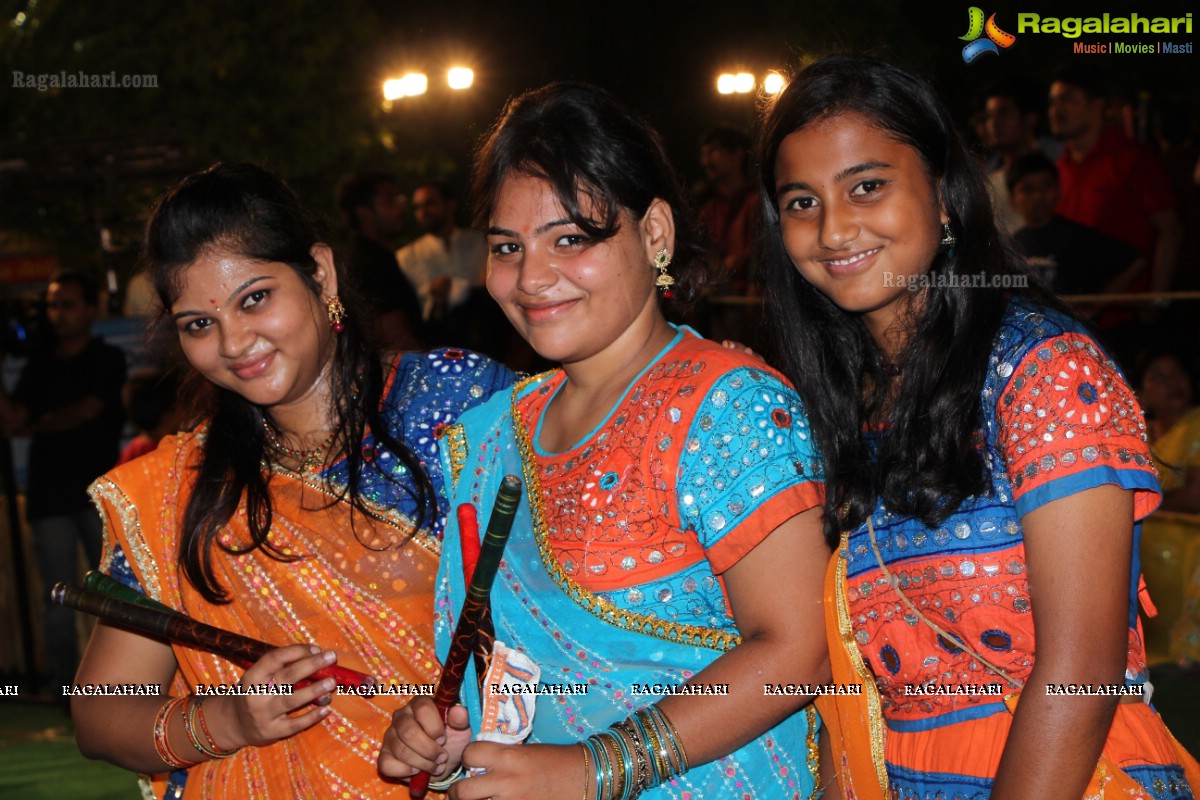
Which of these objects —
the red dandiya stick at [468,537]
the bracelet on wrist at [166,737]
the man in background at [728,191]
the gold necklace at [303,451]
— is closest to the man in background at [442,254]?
the man in background at [728,191]

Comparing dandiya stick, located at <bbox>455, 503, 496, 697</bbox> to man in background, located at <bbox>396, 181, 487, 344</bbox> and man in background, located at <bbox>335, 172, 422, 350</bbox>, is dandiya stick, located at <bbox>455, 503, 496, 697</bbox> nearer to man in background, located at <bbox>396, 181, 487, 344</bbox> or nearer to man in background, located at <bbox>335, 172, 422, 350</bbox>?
man in background, located at <bbox>335, 172, 422, 350</bbox>

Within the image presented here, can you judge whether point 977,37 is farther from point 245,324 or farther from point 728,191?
point 728,191

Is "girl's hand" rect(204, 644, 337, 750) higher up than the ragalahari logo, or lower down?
lower down

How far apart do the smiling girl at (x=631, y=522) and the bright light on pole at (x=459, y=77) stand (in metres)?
9.32

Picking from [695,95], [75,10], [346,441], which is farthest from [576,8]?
[346,441]

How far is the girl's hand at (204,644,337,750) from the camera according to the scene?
1.93 metres

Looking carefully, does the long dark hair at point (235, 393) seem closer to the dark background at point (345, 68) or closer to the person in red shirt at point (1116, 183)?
the person in red shirt at point (1116, 183)

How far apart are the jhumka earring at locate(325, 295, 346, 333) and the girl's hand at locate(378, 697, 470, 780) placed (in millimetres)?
829

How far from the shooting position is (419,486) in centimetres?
218

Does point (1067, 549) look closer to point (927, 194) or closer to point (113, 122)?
point (927, 194)

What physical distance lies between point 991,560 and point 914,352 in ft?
1.06

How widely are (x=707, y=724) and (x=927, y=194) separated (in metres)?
0.84

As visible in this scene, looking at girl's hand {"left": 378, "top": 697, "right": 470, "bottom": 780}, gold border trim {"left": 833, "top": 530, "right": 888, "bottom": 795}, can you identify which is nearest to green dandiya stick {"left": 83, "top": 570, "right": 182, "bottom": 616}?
girl's hand {"left": 378, "top": 697, "right": 470, "bottom": 780}

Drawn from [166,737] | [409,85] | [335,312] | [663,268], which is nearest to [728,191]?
[335,312]
